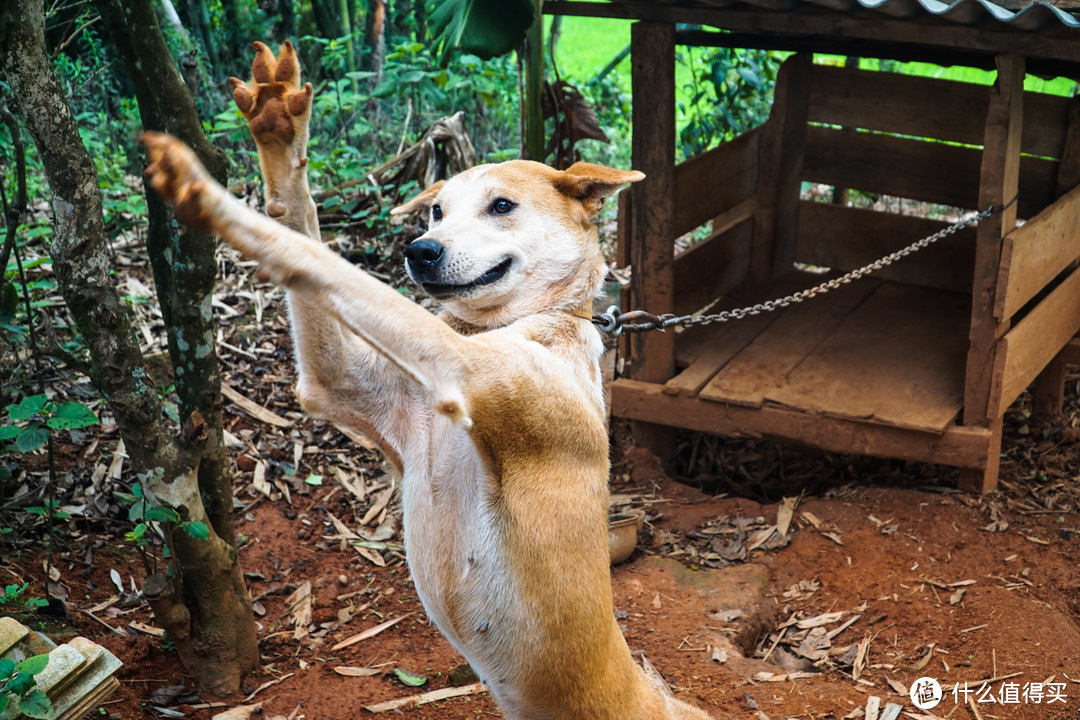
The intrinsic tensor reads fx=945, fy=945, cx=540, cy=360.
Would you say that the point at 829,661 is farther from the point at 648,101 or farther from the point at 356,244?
the point at 356,244

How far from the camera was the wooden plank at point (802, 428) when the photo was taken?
5570 millimetres

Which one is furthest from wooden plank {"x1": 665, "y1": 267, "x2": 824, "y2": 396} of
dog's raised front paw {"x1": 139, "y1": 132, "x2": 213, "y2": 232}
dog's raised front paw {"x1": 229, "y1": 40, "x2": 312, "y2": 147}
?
dog's raised front paw {"x1": 139, "y1": 132, "x2": 213, "y2": 232}

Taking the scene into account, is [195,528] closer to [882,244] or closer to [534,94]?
[534,94]

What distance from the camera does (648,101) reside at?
568cm

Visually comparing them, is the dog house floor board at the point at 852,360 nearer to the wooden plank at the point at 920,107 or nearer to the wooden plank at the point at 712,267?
the wooden plank at the point at 712,267

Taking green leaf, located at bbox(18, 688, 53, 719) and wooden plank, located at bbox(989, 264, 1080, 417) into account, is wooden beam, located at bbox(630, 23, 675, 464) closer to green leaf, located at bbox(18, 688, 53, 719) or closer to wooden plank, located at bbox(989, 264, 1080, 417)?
wooden plank, located at bbox(989, 264, 1080, 417)

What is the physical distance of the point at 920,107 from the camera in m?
6.73

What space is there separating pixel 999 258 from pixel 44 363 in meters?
5.58

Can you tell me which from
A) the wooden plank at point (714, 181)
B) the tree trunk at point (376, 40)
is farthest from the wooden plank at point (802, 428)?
the tree trunk at point (376, 40)

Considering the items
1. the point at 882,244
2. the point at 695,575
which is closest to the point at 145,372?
the point at 695,575

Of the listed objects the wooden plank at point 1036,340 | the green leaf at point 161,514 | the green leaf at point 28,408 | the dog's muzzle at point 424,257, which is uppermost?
the dog's muzzle at point 424,257

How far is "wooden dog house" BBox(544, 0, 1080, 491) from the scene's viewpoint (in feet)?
16.9

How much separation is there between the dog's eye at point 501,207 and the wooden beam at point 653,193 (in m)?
2.72

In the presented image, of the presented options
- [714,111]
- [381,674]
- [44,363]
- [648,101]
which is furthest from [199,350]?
[714,111]
